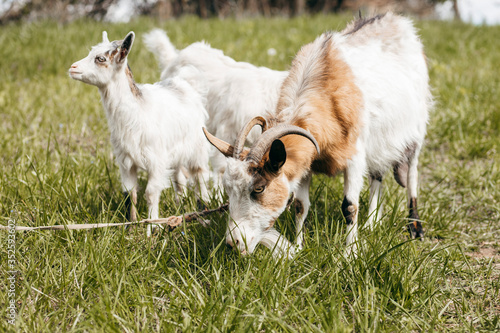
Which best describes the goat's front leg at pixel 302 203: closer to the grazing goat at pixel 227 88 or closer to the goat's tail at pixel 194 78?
the grazing goat at pixel 227 88

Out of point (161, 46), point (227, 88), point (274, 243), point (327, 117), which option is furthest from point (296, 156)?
point (161, 46)

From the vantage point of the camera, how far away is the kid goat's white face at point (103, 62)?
297 centimetres

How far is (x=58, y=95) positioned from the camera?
20.2ft

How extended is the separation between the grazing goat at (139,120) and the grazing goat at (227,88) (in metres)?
0.35

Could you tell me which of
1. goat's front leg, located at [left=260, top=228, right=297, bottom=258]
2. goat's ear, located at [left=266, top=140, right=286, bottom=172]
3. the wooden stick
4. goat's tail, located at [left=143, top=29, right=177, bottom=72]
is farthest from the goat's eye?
goat's tail, located at [left=143, top=29, right=177, bottom=72]

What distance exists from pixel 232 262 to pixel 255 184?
1.84 feet

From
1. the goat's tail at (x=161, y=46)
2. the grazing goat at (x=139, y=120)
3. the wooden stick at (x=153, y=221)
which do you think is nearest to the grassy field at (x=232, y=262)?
the wooden stick at (x=153, y=221)

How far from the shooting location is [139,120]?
3203mm

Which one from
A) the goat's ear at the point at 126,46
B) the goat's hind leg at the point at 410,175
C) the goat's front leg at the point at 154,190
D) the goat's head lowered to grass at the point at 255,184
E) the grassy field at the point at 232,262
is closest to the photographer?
the grassy field at the point at 232,262

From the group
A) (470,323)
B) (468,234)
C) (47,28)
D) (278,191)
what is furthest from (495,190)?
(47,28)

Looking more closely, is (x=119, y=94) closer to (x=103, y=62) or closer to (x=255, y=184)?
(x=103, y=62)

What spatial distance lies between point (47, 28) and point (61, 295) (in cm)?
837

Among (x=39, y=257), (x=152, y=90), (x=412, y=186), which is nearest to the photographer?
(x=39, y=257)

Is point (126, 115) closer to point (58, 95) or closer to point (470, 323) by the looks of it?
point (470, 323)
